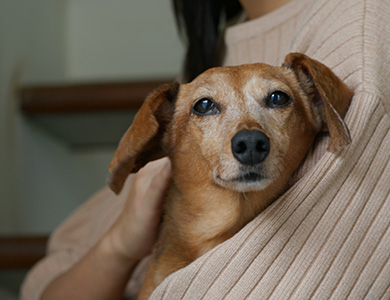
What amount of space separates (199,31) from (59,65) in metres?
1.21

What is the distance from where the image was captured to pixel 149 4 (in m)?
2.50

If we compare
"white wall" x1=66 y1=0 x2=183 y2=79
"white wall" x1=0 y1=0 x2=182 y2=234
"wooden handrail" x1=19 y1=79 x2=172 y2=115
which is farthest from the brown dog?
"white wall" x1=66 y1=0 x2=183 y2=79

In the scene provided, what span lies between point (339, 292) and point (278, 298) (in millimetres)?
82

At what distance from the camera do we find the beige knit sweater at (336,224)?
77 cm

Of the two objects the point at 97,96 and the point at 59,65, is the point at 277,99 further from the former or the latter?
the point at 59,65

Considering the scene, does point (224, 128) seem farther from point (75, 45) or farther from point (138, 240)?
point (75, 45)

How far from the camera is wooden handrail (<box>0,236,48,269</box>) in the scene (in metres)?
1.73

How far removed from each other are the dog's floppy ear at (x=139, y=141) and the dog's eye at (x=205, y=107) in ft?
0.20

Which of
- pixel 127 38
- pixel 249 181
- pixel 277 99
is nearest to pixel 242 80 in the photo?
pixel 277 99

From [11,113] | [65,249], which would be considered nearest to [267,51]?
[65,249]

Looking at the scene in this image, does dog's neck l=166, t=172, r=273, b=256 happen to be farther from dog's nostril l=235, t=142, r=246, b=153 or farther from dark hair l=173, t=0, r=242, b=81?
dark hair l=173, t=0, r=242, b=81

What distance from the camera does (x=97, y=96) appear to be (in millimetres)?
1897

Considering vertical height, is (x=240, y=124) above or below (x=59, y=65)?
above

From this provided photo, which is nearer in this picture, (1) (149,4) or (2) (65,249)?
(2) (65,249)
